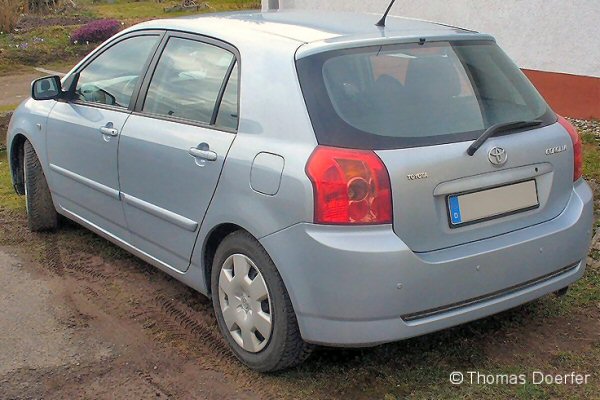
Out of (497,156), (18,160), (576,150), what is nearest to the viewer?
(497,156)

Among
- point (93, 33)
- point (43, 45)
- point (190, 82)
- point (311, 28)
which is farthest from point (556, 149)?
point (93, 33)

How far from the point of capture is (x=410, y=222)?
3008 mm

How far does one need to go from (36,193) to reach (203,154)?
2452 millimetres

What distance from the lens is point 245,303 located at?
3465 mm

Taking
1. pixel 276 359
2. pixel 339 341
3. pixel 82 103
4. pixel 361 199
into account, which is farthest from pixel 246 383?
pixel 82 103

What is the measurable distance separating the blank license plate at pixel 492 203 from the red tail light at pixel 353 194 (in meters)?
0.33

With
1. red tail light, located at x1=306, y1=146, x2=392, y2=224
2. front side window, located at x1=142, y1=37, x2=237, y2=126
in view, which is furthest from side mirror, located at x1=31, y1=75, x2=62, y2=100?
red tail light, located at x1=306, y1=146, x2=392, y2=224

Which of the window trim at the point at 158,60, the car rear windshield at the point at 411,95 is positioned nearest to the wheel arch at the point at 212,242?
the window trim at the point at 158,60

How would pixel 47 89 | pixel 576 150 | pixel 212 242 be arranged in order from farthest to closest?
pixel 47 89 < pixel 212 242 < pixel 576 150

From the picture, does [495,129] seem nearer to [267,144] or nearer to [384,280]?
[384,280]

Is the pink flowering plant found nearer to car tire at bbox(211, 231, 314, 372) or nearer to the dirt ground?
the dirt ground

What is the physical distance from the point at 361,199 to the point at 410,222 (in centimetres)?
23

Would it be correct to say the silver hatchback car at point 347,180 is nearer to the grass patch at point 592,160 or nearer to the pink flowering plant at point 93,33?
the grass patch at point 592,160

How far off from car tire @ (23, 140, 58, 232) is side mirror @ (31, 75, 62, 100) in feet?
2.17
